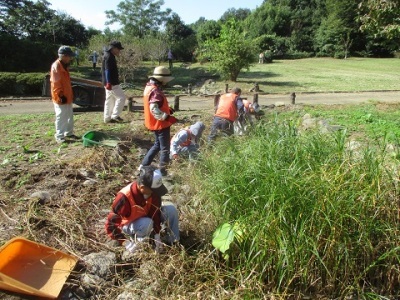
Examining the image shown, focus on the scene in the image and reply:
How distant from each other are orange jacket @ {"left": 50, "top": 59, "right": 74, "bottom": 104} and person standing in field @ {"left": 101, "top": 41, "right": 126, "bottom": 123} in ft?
4.61

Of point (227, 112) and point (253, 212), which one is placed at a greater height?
point (227, 112)

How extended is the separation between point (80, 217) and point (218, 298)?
193cm

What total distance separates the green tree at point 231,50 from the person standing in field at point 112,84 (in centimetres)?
1068

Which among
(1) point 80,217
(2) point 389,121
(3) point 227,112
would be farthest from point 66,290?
(2) point 389,121

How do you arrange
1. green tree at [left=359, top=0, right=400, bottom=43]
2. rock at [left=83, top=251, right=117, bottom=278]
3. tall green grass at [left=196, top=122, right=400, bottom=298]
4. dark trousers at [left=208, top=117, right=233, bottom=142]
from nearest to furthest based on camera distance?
tall green grass at [left=196, top=122, right=400, bottom=298]
rock at [left=83, top=251, right=117, bottom=278]
dark trousers at [left=208, top=117, right=233, bottom=142]
green tree at [left=359, top=0, right=400, bottom=43]

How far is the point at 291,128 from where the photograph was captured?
14.1 feet

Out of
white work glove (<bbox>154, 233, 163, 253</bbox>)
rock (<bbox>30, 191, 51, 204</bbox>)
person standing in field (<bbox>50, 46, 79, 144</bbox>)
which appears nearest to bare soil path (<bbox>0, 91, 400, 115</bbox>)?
person standing in field (<bbox>50, 46, 79, 144</bbox>)

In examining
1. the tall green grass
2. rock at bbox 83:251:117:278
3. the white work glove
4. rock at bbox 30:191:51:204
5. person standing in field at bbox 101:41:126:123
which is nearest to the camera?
the tall green grass

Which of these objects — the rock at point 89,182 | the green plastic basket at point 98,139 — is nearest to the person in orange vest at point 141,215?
the rock at point 89,182

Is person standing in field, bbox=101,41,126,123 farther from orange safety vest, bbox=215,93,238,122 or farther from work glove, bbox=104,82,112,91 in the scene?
orange safety vest, bbox=215,93,238,122

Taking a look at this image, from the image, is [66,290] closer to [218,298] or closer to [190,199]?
[218,298]

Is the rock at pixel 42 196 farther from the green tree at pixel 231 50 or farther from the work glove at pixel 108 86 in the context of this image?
the green tree at pixel 231 50

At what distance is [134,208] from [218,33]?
33.8 m

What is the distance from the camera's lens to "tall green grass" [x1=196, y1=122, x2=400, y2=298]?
2.99 meters
